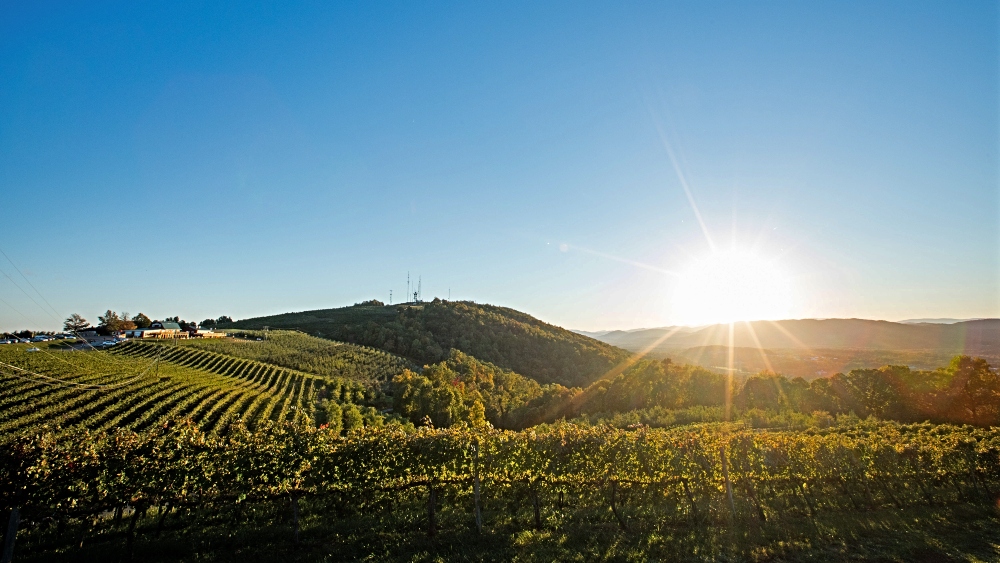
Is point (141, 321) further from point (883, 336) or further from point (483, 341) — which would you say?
point (883, 336)

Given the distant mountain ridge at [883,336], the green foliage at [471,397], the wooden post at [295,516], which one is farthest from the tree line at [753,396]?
the distant mountain ridge at [883,336]

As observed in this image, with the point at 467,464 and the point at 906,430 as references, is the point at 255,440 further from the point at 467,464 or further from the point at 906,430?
the point at 906,430

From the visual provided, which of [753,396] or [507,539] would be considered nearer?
[507,539]

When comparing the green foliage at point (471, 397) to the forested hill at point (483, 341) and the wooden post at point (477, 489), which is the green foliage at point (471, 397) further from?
the forested hill at point (483, 341)

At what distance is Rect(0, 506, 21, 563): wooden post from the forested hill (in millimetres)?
103369

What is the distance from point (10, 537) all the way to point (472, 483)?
10604mm

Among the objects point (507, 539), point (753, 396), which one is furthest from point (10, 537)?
point (753, 396)

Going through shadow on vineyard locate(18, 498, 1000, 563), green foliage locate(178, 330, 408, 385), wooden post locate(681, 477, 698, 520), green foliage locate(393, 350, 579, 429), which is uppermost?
wooden post locate(681, 477, 698, 520)

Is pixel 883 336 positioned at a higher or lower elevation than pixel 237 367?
higher

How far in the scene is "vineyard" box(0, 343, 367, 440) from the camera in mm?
27438

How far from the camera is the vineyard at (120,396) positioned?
90.0 feet

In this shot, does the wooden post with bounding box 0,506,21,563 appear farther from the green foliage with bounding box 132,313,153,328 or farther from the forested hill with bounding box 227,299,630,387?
the green foliage with bounding box 132,313,153,328

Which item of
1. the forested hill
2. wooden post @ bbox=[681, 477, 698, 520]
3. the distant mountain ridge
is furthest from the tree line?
the distant mountain ridge

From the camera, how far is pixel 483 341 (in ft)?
416
